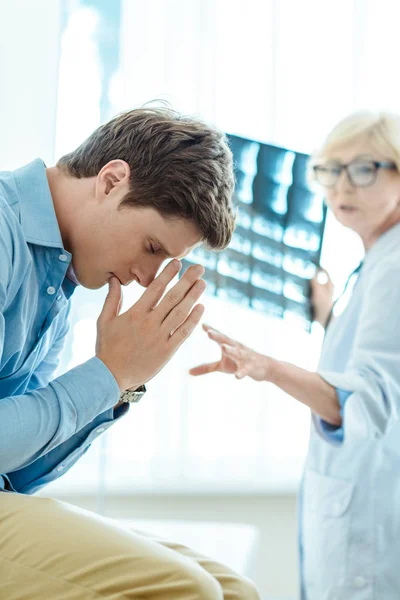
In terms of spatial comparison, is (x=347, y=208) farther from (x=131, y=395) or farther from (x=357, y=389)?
(x=131, y=395)

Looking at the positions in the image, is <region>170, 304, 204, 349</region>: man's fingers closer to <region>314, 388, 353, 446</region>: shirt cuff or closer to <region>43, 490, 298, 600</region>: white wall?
<region>314, 388, 353, 446</region>: shirt cuff

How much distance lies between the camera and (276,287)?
7.63 feet

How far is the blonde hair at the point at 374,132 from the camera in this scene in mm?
1921

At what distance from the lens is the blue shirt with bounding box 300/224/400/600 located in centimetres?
170

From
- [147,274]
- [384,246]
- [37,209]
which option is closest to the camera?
[37,209]

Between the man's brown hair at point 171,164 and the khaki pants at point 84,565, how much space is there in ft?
1.73

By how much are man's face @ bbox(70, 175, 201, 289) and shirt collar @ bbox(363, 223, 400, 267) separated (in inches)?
29.1

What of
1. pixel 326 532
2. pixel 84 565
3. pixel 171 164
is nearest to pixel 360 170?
pixel 171 164

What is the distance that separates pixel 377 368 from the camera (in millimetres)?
1687

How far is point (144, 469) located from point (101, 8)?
164 cm

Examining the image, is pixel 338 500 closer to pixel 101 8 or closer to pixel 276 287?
pixel 276 287

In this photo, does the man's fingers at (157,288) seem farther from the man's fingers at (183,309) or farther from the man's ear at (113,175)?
the man's ear at (113,175)

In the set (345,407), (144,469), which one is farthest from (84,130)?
(345,407)

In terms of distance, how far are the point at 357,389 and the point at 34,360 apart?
0.75 metres
